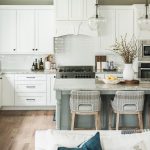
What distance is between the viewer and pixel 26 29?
7918 millimetres

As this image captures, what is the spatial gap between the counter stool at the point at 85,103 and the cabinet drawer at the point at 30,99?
2.83m

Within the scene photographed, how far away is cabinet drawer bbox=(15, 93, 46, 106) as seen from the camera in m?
7.79

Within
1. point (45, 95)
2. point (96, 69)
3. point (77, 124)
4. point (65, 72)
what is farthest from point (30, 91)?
point (77, 124)

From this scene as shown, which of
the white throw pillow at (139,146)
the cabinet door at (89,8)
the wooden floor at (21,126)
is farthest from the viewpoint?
the cabinet door at (89,8)

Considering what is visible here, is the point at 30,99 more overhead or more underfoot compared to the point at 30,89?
more underfoot

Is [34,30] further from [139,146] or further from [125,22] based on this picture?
[139,146]

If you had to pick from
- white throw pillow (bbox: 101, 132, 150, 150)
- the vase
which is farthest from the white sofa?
the vase

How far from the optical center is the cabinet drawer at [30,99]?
779 centimetres

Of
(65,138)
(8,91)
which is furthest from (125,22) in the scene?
(65,138)

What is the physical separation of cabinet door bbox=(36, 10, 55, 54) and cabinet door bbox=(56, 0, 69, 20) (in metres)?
0.25

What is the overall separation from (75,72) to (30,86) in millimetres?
1044

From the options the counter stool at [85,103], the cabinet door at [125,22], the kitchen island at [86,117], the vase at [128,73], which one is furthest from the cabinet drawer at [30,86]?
the counter stool at [85,103]

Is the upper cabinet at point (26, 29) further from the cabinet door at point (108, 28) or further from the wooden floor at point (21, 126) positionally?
the wooden floor at point (21, 126)

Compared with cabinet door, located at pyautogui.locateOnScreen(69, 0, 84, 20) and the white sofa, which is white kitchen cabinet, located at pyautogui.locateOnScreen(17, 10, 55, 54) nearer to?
cabinet door, located at pyautogui.locateOnScreen(69, 0, 84, 20)
